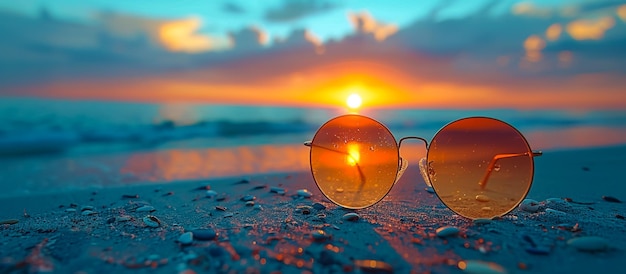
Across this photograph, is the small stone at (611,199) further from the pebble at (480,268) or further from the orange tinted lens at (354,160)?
the pebble at (480,268)

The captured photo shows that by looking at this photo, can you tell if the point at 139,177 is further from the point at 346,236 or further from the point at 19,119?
the point at 19,119

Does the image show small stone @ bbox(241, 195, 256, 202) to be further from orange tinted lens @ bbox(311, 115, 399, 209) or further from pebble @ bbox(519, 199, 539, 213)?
pebble @ bbox(519, 199, 539, 213)

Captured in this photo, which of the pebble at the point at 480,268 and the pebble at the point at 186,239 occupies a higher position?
the pebble at the point at 480,268

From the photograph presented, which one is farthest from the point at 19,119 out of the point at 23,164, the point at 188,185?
the point at 188,185

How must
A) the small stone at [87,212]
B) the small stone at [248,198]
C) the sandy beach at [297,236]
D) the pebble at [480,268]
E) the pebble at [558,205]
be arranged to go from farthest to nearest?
the small stone at [248,198]
the small stone at [87,212]
the pebble at [558,205]
the sandy beach at [297,236]
the pebble at [480,268]

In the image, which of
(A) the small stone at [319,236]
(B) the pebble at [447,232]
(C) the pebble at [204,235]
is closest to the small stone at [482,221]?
(B) the pebble at [447,232]

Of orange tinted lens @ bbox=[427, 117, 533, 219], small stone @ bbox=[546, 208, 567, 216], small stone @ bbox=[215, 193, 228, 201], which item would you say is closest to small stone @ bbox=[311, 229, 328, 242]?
orange tinted lens @ bbox=[427, 117, 533, 219]
